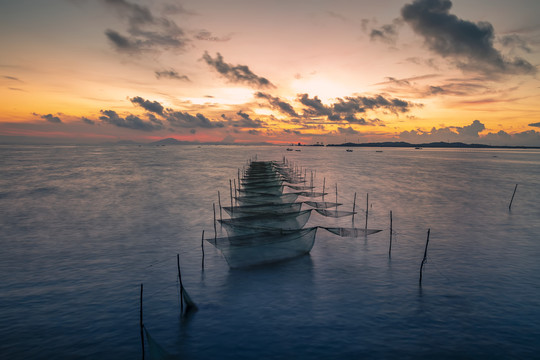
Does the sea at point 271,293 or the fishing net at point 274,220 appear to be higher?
the fishing net at point 274,220

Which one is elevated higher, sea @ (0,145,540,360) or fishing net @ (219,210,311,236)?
fishing net @ (219,210,311,236)

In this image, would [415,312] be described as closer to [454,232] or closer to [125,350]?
[125,350]

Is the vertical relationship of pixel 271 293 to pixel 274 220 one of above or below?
below

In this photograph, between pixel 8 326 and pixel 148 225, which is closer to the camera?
pixel 8 326

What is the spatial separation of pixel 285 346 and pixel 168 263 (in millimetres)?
11489

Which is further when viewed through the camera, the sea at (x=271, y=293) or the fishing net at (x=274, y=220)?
the fishing net at (x=274, y=220)

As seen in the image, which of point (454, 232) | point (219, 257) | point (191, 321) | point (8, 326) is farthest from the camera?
point (454, 232)

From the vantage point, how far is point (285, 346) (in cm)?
1241

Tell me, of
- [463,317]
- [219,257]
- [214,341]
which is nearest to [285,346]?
[214,341]

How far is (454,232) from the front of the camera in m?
29.4

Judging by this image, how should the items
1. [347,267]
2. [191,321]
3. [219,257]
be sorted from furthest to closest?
[219,257] < [347,267] < [191,321]

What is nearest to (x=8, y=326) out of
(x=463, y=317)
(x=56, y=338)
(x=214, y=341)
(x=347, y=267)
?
(x=56, y=338)

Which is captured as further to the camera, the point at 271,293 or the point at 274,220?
the point at 274,220

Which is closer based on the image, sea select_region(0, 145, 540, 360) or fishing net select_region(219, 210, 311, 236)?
sea select_region(0, 145, 540, 360)
